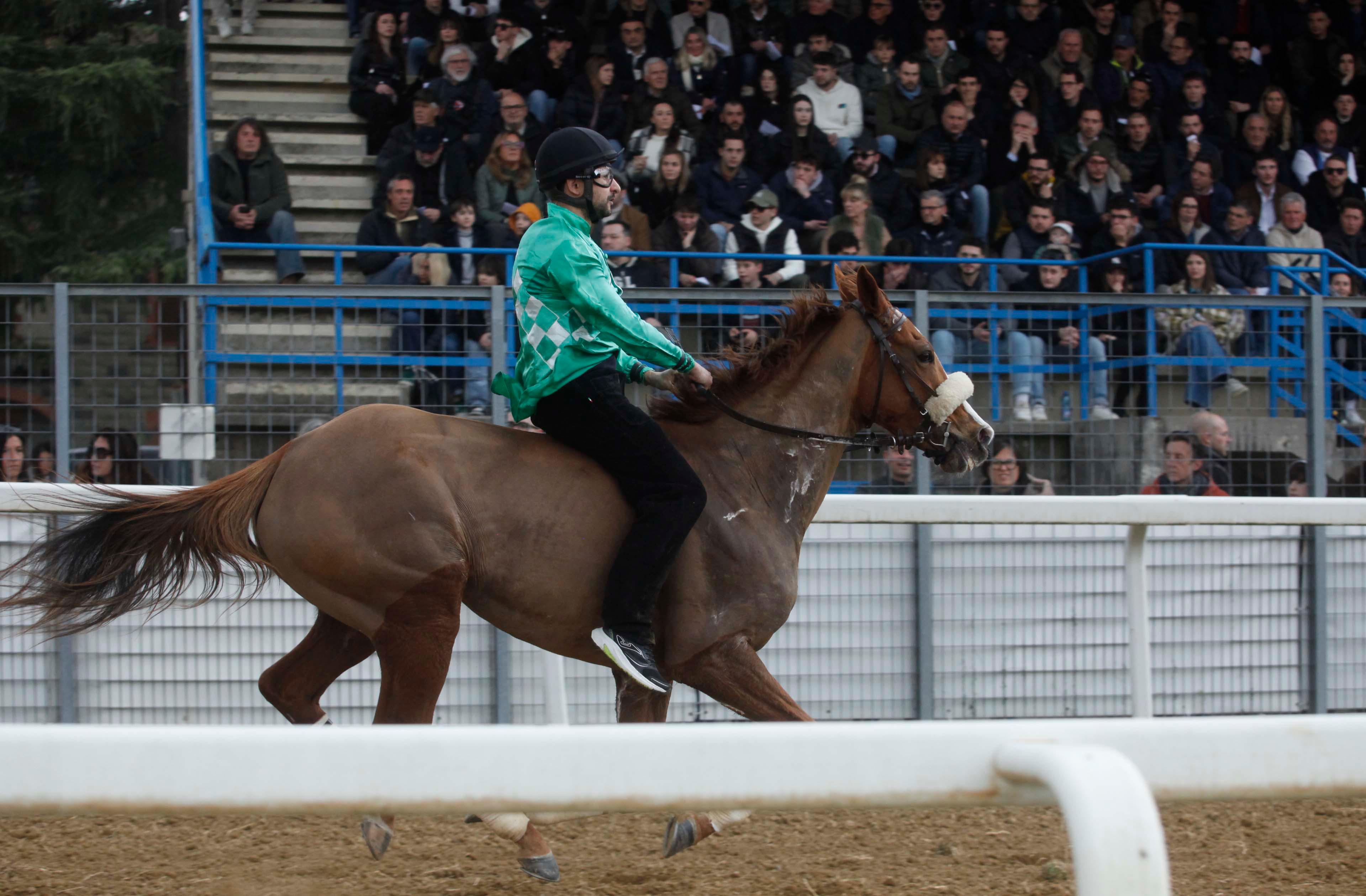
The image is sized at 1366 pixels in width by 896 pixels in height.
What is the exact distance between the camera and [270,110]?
36.0 feet

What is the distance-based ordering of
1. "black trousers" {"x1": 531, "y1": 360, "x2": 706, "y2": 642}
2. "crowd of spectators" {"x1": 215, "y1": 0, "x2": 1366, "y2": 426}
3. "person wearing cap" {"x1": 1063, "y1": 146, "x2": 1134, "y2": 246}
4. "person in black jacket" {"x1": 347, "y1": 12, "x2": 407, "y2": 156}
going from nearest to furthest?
"black trousers" {"x1": 531, "y1": 360, "x2": 706, "y2": 642} → "crowd of spectators" {"x1": 215, "y1": 0, "x2": 1366, "y2": 426} → "person wearing cap" {"x1": 1063, "y1": 146, "x2": 1134, "y2": 246} → "person in black jacket" {"x1": 347, "y1": 12, "x2": 407, "y2": 156}

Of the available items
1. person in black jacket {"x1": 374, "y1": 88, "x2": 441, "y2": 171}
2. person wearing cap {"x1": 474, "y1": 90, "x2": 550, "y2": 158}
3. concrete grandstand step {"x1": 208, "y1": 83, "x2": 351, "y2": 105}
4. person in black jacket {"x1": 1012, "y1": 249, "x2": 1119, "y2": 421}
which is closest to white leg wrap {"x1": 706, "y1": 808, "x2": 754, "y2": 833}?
person in black jacket {"x1": 1012, "y1": 249, "x2": 1119, "y2": 421}

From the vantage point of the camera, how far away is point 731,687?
3.85 metres

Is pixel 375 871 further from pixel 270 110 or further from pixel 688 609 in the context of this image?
pixel 270 110

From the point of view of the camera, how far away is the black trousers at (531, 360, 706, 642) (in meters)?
3.77

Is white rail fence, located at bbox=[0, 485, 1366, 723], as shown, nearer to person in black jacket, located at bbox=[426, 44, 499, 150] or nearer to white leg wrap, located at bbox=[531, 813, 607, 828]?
white leg wrap, located at bbox=[531, 813, 607, 828]

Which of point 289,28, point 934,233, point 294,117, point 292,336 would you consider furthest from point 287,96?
point 292,336

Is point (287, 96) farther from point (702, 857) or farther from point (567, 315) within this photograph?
point (702, 857)

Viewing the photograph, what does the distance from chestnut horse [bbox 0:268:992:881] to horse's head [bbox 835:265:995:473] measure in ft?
1.48

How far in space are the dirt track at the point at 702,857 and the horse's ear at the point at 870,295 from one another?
62.8 inches

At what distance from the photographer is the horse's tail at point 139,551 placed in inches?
146

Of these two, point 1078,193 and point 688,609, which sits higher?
point 1078,193

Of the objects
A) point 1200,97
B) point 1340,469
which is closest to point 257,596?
point 1340,469

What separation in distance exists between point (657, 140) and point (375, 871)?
22.3ft
